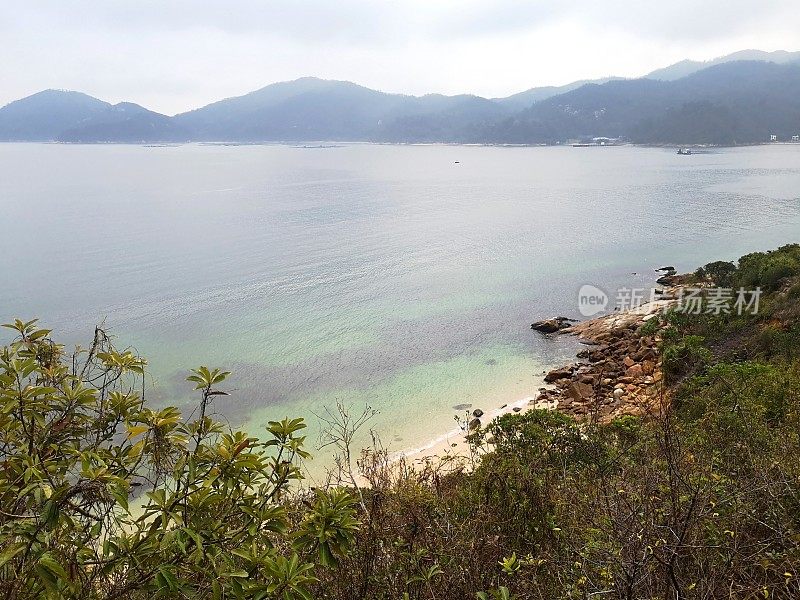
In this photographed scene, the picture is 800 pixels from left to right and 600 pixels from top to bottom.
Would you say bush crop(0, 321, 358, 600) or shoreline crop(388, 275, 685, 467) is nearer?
bush crop(0, 321, 358, 600)

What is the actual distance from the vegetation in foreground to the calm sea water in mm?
9514

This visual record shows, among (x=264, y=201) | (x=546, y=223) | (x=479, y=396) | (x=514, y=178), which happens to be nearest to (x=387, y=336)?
(x=479, y=396)

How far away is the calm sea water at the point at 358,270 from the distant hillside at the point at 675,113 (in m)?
75.6

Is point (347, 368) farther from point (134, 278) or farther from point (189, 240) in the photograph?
point (189, 240)

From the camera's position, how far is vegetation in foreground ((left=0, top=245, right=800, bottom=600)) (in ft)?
7.60

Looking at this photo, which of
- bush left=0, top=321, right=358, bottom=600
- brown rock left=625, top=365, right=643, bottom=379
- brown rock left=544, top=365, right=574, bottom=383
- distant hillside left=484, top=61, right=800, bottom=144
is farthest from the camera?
distant hillside left=484, top=61, right=800, bottom=144

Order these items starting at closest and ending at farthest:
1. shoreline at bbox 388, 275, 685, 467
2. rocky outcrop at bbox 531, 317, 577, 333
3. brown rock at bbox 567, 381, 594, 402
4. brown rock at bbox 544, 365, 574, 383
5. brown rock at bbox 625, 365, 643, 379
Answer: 1. shoreline at bbox 388, 275, 685, 467
2. brown rock at bbox 567, 381, 594, 402
3. brown rock at bbox 625, 365, 643, 379
4. brown rock at bbox 544, 365, 574, 383
5. rocky outcrop at bbox 531, 317, 577, 333

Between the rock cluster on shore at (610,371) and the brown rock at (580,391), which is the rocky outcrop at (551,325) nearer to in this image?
the rock cluster on shore at (610,371)

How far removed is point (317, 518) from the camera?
279 centimetres

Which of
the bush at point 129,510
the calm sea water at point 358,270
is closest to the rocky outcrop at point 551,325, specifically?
the calm sea water at point 358,270

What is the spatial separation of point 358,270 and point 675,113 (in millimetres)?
147098

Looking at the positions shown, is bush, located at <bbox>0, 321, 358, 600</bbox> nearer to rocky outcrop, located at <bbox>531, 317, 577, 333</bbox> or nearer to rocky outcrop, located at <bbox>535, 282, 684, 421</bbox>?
rocky outcrop, located at <bbox>535, 282, 684, 421</bbox>

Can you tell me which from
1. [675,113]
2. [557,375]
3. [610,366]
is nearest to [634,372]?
[610,366]

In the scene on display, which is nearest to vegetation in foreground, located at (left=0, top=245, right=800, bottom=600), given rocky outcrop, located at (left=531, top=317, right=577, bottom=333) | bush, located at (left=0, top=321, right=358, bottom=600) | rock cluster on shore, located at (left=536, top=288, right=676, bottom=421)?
bush, located at (left=0, top=321, right=358, bottom=600)
